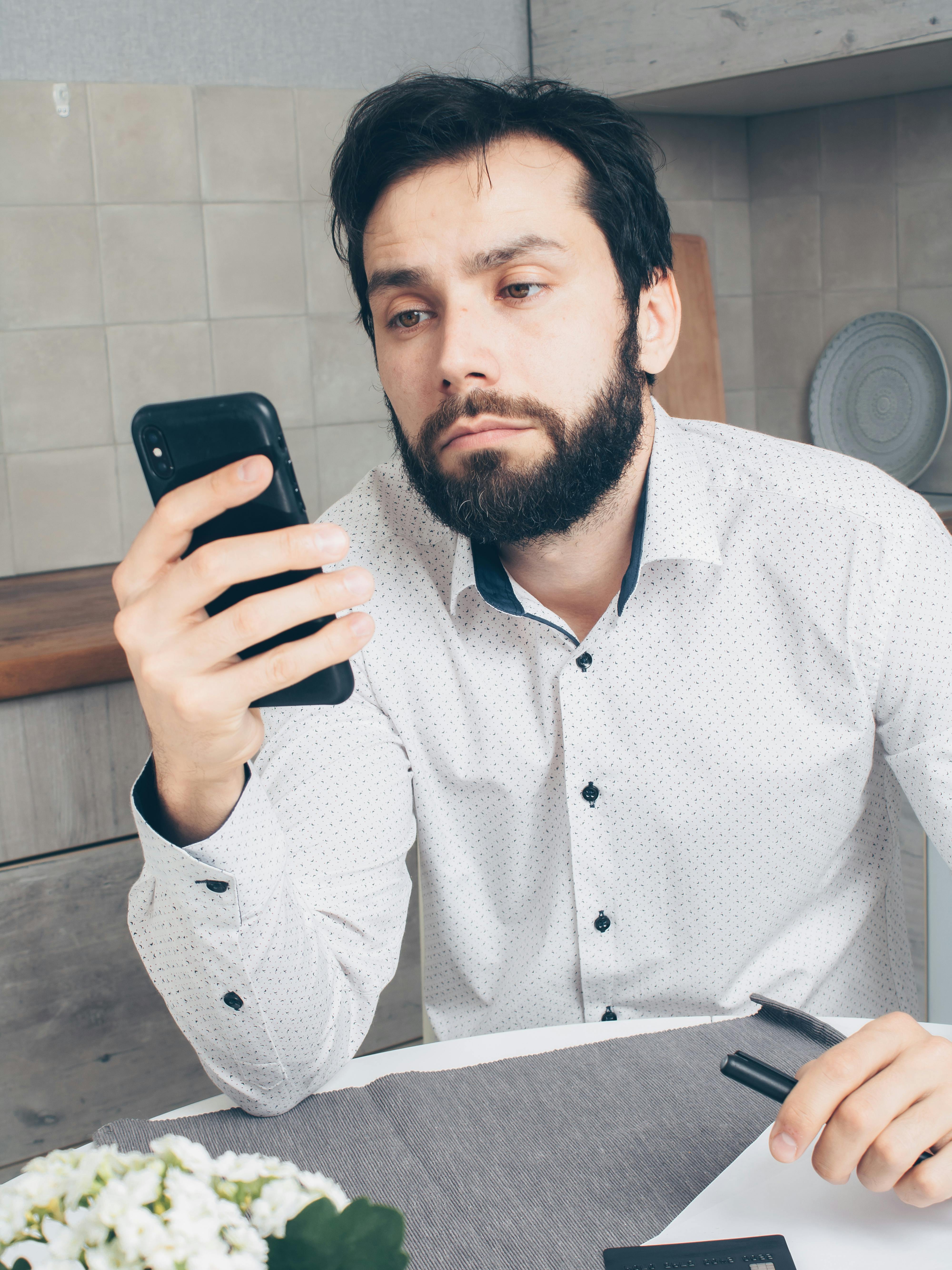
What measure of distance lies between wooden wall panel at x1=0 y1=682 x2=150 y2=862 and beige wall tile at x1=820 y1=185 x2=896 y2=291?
1.71m

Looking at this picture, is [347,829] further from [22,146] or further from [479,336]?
[22,146]

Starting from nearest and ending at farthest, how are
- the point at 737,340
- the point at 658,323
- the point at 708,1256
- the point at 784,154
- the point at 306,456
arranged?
the point at 708,1256 < the point at 658,323 < the point at 306,456 < the point at 784,154 < the point at 737,340

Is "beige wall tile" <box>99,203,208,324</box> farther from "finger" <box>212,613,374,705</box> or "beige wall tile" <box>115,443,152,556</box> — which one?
"finger" <box>212,613,374,705</box>

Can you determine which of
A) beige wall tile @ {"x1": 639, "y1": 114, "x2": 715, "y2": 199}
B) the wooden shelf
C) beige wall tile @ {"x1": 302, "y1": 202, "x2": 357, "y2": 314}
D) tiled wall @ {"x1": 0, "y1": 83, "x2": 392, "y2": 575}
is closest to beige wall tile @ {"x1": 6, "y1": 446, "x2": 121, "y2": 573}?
tiled wall @ {"x1": 0, "y1": 83, "x2": 392, "y2": 575}

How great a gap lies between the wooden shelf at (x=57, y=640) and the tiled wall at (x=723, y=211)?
1.49 meters

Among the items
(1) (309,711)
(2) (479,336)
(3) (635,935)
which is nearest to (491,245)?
(2) (479,336)

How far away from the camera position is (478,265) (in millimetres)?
864

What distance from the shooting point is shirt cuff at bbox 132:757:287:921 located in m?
0.61

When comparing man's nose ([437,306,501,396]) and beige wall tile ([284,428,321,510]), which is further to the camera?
beige wall tile ([284,428,321,510])

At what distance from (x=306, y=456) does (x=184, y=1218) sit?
187cm

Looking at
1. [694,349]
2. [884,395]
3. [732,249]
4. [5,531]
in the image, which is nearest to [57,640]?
[5,531]

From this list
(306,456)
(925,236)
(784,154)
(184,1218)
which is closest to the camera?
(184,1218)

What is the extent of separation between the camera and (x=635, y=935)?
0.93 m

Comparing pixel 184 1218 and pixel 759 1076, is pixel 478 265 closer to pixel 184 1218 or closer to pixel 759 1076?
pixel 759 1076
